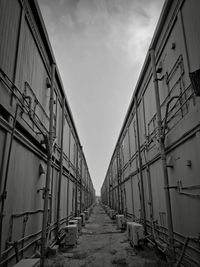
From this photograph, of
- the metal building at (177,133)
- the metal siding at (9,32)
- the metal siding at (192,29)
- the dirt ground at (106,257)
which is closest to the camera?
the metal siding at (9,32)

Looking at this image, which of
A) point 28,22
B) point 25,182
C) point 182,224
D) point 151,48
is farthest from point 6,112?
point 151,48

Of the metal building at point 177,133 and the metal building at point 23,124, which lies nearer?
the metal building at point 23,124

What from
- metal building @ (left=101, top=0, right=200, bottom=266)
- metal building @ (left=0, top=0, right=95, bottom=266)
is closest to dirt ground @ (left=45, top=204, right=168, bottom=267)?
metal building @ (left=101, top=0, right=200, bottom=266)

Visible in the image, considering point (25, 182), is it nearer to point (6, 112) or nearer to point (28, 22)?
point (6, 112)

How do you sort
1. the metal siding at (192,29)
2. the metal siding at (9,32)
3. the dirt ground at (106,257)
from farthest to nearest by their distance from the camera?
the dirt ground at (106,257) < the metal siding at (192,29) < the metal siding at (9,32)

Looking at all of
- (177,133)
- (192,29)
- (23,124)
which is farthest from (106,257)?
(192,29)

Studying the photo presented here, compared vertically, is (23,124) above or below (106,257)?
above

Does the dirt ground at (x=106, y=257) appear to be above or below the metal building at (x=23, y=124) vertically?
below

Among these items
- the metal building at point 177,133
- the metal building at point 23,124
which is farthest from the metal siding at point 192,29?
the metal building at point 23,124

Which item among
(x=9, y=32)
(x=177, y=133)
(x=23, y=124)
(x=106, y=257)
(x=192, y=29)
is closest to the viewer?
(x=9, y=32)

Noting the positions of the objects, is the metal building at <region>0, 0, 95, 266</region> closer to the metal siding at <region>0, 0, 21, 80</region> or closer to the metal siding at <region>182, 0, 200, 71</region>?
the metal siding at <region>0, 0, 21, 80</region>

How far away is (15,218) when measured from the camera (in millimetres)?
5188

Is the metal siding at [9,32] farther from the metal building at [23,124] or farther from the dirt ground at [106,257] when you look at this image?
the dirt ground at [106,257]

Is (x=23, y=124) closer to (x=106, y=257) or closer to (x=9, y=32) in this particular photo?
(x=9, y=32)
